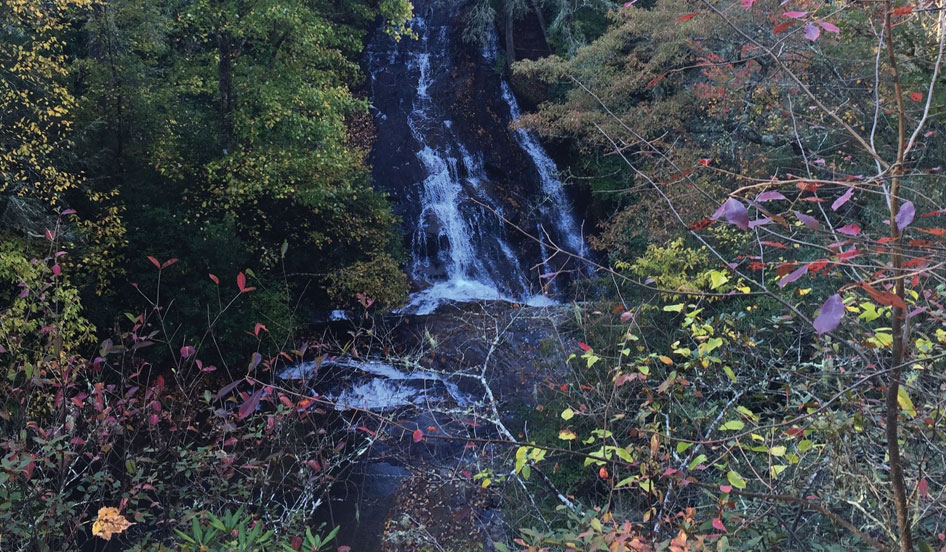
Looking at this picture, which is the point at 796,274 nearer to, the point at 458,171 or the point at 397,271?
Result: the point at 397,271

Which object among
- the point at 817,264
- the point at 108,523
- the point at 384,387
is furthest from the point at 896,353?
the point at 384,387

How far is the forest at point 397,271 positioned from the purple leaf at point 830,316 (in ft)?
4.47

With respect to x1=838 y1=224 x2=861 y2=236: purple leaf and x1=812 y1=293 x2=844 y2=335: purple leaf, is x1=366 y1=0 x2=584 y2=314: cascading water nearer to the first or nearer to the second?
x1=838 y1=224 x2=861 y2=236: purple leaf

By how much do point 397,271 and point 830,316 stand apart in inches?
443

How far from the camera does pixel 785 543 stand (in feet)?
11.4

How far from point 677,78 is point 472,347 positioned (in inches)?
256

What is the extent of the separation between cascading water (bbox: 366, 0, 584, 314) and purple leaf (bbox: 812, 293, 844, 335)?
11.3m

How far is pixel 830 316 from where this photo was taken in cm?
111

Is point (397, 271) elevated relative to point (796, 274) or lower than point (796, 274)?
lower

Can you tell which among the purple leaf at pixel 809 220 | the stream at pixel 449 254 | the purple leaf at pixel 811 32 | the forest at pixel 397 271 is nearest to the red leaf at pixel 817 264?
the purple leaf at pixel 809 220

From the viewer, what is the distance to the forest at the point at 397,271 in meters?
3.92

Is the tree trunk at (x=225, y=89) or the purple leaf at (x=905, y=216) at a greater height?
the tree trunk at (x=225, y=89)

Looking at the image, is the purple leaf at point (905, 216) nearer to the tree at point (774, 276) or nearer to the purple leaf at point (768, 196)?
the tree at point (774, 276)

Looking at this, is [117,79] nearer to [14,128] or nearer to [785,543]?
[14,128]
